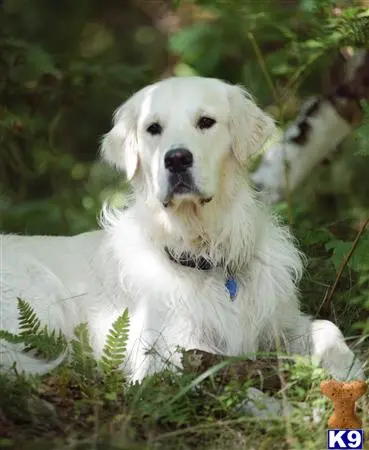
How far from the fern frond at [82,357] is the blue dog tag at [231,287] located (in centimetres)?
72

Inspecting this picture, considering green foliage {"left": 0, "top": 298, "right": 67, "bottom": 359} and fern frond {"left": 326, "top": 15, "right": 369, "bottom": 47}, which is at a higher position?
fern frond {"left": 326, "top": 15, "right": 369, "bottom": 47}

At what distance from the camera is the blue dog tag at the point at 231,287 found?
4.53 m

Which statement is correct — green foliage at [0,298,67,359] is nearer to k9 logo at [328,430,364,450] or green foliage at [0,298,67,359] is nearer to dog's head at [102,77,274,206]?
dog's head at [102,77,274,206]

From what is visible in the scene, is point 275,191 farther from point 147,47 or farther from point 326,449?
point 147,47

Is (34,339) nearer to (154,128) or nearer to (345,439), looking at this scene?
(154,128)

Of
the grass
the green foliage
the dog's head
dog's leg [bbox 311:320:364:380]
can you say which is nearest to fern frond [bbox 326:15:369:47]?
the dog's head

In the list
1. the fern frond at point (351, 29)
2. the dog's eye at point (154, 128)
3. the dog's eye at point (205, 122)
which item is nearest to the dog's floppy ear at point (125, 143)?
the dog's eye at point (154, 128)

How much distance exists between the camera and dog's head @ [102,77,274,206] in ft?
13.8

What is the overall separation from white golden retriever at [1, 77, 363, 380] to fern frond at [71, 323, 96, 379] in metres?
0.14

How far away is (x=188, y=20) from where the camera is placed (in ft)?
31.8

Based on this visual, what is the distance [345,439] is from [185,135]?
5.14 feet

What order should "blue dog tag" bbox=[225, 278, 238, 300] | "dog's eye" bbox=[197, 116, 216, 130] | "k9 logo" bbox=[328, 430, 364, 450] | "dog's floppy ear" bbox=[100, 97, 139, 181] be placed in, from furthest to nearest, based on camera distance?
"dog's floppy ear" bbox=[100, 97, 139, 181] < "blue dog tag" bbox=[225, 278, 238, 300] < "dog's eye" bbox=[197, 116, 216, 130] < "k9 logo" bbox=[328, 430, 364, 450]

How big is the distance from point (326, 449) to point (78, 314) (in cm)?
183

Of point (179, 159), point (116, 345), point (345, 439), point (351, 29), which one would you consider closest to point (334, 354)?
point (345, 439)
